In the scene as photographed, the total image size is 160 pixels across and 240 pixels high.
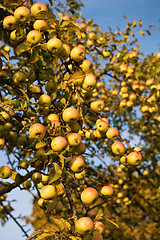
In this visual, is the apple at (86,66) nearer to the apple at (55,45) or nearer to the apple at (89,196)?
the apple at (55,45)

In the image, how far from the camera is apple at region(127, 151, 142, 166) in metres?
1.82

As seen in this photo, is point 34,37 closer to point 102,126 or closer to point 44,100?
point 44,100

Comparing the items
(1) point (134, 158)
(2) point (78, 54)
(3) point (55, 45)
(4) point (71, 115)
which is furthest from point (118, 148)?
(3) point (55, 45)

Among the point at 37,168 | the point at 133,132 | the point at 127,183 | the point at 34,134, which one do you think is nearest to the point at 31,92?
the point at 34,134

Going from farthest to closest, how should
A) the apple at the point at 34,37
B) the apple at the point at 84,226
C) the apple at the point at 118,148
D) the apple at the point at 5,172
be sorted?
the apple at the point at 5,172, the apple at the point at 118,148, the apple at the point at 34,37, the apple at the point at 84,226

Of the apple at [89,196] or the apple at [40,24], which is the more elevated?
the apple at [40,24]

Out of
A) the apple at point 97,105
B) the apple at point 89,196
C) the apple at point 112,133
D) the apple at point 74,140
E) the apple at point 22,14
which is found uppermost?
the apple at point 22,14

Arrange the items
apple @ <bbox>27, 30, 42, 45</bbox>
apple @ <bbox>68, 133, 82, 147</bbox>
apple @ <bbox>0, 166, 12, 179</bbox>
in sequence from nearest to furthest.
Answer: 1. apple @ <bbox>68, 133, 82, 147</bbox>
2. apple @ <bbox>27, 30, 42, 45</bbox>
3. apple @ <bbox>0, 166, 12, 179</bbox>

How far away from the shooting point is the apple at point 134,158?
1816mm

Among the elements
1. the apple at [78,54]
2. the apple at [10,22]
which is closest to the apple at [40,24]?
the apple at [10,22]

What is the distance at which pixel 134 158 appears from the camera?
5.97ft

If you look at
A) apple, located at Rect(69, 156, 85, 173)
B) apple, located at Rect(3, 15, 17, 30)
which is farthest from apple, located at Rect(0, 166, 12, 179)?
apple, located at Rect(3, 15, 17, 30)

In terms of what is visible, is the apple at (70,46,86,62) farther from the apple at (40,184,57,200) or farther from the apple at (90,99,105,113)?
the apple at (40,184,57,200)

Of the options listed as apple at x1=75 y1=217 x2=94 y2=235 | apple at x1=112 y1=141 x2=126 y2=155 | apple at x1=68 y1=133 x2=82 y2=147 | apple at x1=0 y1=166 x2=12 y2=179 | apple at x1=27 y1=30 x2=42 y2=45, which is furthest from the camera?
apple at x1=0 y1=166 x2=12 y2=179
